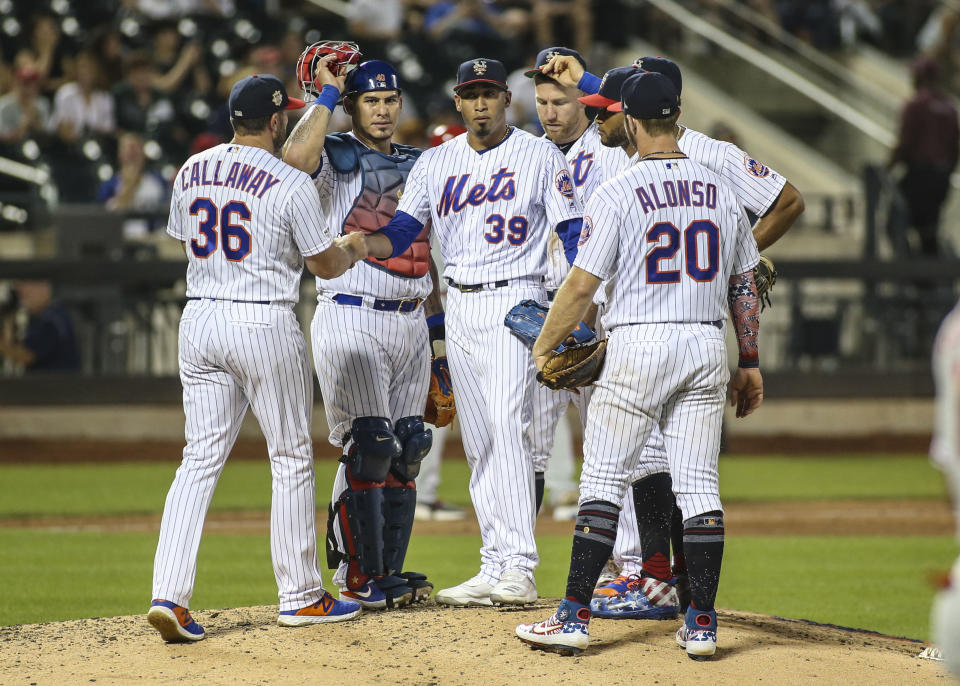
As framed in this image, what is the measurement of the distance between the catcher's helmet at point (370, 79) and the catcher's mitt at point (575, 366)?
169 cm

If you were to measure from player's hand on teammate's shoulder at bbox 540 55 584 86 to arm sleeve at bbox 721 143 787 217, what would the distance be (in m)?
0.91

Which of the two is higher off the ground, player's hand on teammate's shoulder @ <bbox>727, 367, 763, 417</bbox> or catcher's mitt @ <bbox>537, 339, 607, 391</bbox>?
catcher's mitt @ <bbox>537, 339, 607, 391</bbox>

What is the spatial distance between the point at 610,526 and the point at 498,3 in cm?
1476

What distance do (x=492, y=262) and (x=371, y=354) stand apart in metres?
0.68

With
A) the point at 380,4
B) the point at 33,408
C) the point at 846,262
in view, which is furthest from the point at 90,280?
the point at 846,262

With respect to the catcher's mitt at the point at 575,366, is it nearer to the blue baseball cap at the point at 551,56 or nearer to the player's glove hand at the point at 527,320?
the player's glove hand at the point at 527,320

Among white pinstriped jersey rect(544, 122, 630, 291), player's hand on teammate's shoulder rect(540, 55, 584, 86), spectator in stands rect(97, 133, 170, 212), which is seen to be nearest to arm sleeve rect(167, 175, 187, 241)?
white pinstriped jersey rect(544, 122, 630, 291)

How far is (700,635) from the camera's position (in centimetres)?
495


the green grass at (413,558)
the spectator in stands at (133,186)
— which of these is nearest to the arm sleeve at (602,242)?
the green grass at (413,558)

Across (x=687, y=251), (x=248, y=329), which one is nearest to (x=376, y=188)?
(x=248, y=329)

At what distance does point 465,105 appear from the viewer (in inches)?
235

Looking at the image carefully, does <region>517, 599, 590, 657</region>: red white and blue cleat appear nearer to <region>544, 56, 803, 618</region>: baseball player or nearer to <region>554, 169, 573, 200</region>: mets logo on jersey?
<region>544, 56, 803, 618</region>: baseball player

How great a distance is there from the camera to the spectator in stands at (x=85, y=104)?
50.9ft

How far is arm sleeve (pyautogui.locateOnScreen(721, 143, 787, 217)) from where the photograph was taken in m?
5.64
